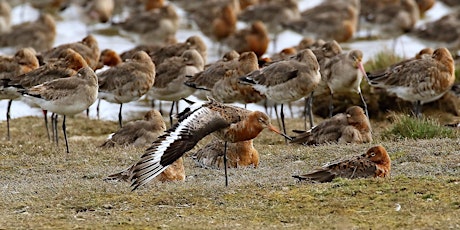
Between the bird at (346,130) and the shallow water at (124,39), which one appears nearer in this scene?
the bird at (346,130)

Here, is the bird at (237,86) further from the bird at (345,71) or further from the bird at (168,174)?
the bird at (168,174)

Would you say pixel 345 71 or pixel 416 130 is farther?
pixel 345 71

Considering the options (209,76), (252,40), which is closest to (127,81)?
(209,76)

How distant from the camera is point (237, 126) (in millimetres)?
10711

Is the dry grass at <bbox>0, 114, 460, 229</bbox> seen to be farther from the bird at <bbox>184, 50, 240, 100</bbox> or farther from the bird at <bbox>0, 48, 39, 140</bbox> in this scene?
the bird at <bbox>184, 50, 240, 100</bbox>

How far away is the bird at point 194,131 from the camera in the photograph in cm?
962

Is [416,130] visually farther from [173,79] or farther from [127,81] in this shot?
[173,79]

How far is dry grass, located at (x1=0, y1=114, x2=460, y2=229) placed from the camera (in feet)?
29.9

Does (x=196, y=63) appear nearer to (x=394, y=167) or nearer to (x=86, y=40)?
(x=86, y=40)

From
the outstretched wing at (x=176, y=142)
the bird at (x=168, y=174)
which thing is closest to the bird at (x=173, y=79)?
the bird at (x=168, y=174)

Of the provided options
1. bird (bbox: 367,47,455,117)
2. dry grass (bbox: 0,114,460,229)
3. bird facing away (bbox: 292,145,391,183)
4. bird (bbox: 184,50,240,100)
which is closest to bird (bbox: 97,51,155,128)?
bird (bbox: 184,50,240,100)

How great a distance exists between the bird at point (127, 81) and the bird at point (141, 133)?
87.0 inches

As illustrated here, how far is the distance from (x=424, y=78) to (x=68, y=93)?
6.27m

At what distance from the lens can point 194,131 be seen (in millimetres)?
10070
